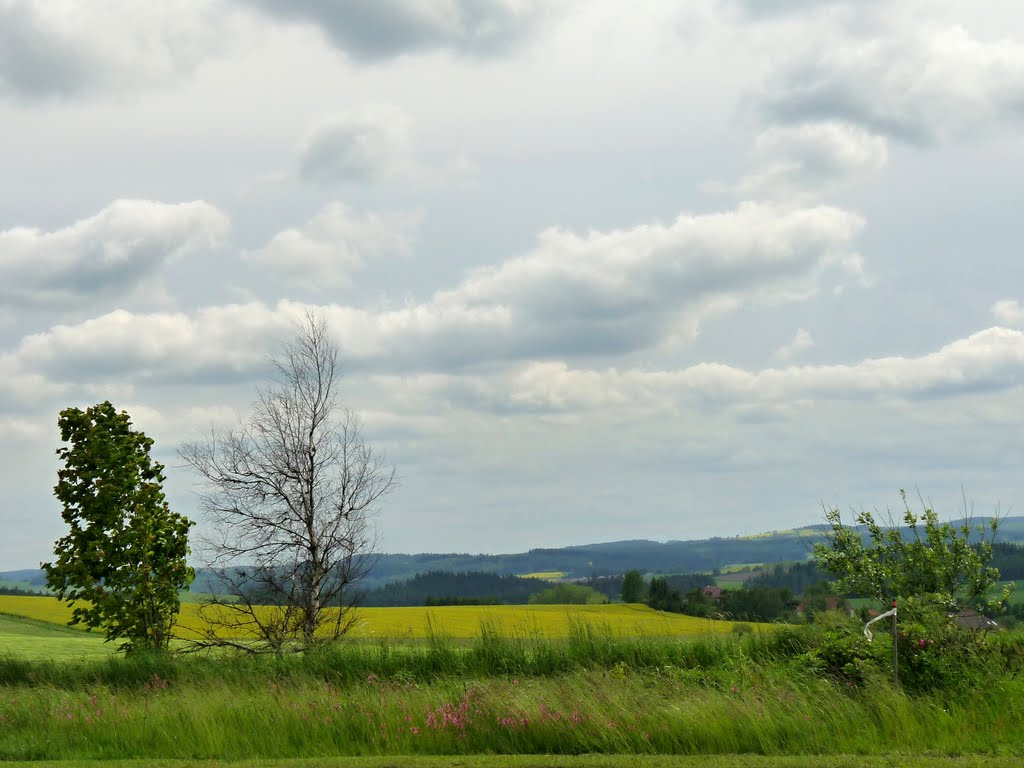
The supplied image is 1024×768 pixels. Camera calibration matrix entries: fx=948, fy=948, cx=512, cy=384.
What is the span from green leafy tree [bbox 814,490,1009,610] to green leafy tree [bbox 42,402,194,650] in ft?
52.0

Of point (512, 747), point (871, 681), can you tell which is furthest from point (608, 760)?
point (871, 681)

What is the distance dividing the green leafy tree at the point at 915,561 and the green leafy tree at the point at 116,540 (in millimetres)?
15856

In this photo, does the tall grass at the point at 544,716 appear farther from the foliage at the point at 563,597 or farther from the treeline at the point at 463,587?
the treeline at the point at 463,587

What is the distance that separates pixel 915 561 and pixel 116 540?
61.6 feet

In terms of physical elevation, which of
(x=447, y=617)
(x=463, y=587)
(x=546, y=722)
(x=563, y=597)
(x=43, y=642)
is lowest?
(x=463, y=587)

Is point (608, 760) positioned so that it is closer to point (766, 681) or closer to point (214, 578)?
point (766, 681)

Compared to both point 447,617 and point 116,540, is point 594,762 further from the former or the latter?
point 447,617

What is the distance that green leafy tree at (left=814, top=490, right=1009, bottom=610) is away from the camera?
19.8 m

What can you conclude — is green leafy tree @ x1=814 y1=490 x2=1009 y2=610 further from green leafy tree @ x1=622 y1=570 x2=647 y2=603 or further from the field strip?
green leafy tree @ x1=622 y1=570 x2=647 y2=603

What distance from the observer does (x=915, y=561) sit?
2038cm

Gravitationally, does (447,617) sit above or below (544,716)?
below

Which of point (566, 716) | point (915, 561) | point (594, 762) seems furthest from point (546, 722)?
point (915, 561)

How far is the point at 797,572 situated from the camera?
148 meters

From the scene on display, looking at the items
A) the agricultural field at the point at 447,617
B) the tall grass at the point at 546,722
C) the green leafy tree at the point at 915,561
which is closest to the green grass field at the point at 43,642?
the agricultural field at the point at 447,617
